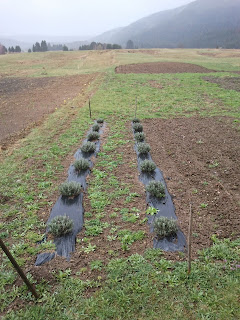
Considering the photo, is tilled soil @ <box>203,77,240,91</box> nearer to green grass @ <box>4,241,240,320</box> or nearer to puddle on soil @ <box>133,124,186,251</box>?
puddle on soil @ <box>133,124,186,251</box>

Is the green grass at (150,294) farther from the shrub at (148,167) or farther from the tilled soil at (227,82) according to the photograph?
the tilled soil at (227,82)

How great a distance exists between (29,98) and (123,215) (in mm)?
16659

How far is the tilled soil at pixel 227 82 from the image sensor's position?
19016 mm

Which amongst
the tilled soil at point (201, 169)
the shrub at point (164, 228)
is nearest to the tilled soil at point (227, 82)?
the tilled soil at point (201, 169)

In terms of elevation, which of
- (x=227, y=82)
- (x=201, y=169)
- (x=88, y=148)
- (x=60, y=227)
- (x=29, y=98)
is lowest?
(x=29, y=98)

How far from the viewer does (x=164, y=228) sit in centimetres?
492

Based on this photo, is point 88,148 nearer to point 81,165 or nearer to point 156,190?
point 81,165

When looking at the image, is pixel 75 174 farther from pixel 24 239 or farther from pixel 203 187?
pixel 203 187

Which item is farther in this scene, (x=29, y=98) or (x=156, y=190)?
(x=29, y=98)

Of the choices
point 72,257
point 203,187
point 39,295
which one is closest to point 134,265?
point 72,257

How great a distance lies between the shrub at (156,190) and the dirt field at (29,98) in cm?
747

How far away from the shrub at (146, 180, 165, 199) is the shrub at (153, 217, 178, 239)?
122 cm

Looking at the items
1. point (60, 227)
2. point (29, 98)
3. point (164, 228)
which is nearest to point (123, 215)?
point (164, 228)

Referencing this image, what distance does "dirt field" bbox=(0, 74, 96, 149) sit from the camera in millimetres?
12531
